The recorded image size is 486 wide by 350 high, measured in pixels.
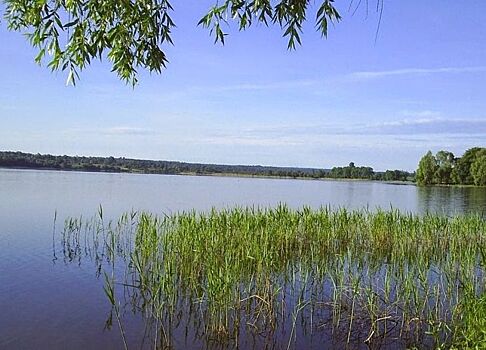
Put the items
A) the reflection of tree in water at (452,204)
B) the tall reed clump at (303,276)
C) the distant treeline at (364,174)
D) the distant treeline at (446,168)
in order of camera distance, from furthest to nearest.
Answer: the distant treeline at (364,174) → the distant treeline at (446,168) → the reflection of tree in water at (452,204) → the tall reed clump at (303,276)

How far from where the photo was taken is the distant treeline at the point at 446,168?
7394 centimetres

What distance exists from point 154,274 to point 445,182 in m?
77.7

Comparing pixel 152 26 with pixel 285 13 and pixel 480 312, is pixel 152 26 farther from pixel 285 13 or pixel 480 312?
pixel 480 312

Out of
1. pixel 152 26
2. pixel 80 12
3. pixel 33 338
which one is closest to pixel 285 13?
pixel 152 26

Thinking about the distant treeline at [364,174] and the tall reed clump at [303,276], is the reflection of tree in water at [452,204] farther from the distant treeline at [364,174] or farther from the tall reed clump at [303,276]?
the distant treeline at [364,174]

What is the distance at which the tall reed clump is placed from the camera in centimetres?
638

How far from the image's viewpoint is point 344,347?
245 inches

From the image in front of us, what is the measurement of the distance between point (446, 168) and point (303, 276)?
244 ft

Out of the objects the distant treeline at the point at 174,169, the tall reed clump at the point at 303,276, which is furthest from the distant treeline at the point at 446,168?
the tall reed clump at the point at 303,276

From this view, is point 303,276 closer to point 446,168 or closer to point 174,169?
point 446,168

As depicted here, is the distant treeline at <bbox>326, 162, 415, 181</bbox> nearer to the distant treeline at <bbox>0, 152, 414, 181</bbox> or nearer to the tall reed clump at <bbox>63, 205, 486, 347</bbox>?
the distant treeline at <bbox>0, 152, 414, 181</bbox>

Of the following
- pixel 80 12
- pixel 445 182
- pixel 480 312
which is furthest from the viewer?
pixel 445 182

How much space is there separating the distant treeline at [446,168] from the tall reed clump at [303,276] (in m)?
66.7

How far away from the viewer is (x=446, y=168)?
250ft
